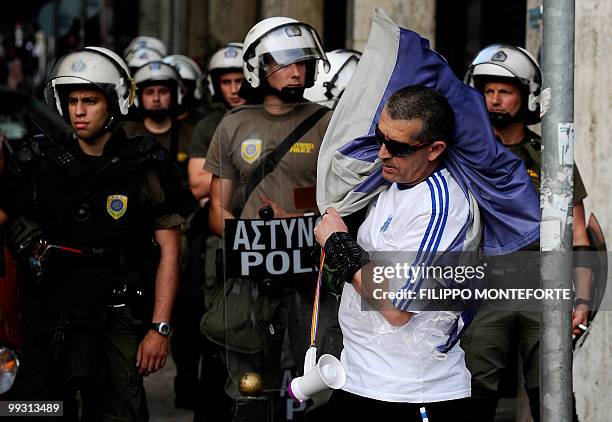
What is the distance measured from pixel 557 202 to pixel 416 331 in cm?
57

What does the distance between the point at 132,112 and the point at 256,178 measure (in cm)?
124

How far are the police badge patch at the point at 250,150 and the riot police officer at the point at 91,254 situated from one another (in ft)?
1.16

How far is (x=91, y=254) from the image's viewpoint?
5.10 meters

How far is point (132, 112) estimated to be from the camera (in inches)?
250

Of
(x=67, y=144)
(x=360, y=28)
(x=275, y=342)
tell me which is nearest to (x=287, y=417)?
(x=275, y=342)

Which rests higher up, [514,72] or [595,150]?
[514,72]

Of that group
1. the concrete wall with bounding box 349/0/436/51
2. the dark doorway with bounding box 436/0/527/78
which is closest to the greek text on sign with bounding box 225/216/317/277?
the concrete wall with bounding box 349/0/436/51

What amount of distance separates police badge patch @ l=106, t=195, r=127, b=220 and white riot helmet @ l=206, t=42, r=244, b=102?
2.94 m

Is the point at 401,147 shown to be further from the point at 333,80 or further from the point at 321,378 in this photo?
the point at 333,80

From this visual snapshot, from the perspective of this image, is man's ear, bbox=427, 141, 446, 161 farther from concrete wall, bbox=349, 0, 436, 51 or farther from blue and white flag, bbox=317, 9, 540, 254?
concrete wall, bbox=349, 0, 436, 51

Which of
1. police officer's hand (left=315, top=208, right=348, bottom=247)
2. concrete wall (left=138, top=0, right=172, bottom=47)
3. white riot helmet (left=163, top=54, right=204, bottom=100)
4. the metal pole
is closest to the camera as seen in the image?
the metal pole

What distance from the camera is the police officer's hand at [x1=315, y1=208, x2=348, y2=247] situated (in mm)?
4055

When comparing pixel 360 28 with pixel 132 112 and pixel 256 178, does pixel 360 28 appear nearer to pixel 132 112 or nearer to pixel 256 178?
pixel 132 112

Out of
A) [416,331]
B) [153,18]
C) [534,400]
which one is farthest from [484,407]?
[153,18]
